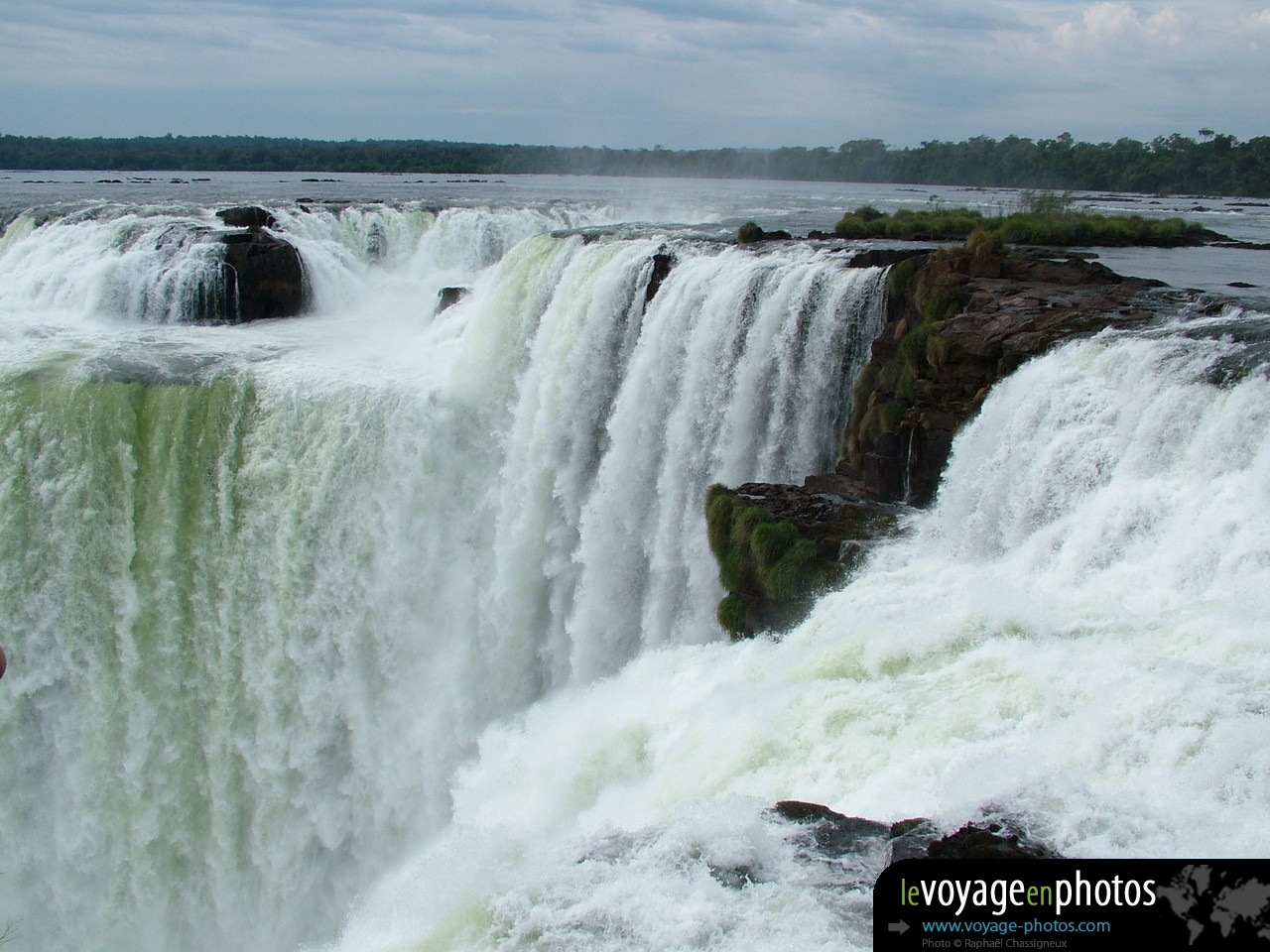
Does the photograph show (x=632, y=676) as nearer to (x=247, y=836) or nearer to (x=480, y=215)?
(x=247, y=836)

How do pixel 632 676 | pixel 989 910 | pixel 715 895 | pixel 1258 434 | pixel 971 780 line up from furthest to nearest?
pixel 632 676
pixel 1258 434
pixel 971 780
pixel 715 895
pixel 989 910

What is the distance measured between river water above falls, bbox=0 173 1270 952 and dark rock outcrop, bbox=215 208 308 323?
184 cm

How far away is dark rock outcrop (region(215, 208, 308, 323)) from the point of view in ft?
75.6

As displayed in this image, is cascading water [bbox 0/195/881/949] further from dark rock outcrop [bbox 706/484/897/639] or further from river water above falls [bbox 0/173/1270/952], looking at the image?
dark rock outcrop [bbox 706/484/897/639]

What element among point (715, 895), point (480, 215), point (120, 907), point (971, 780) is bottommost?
point (120, 907)

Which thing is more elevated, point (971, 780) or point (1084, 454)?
point (1084, 454)

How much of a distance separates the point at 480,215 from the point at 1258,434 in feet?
72.1

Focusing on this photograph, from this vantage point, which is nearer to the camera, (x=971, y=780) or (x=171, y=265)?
(x=971, y=780)

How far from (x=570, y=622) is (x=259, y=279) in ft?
42.1

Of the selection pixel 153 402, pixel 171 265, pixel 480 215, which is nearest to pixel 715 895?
pixel 153 402

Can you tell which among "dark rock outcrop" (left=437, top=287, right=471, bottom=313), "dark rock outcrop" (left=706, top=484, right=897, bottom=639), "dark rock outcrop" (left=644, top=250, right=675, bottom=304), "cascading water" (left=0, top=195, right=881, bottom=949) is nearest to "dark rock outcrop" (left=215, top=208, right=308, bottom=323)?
"dark rock outcrop" (left=437, top=287, right=471, bottom=313)

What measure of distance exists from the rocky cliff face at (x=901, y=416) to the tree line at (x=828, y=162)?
42.5 meters

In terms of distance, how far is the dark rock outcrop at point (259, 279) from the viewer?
2305 cm

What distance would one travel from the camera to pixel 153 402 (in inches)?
628
